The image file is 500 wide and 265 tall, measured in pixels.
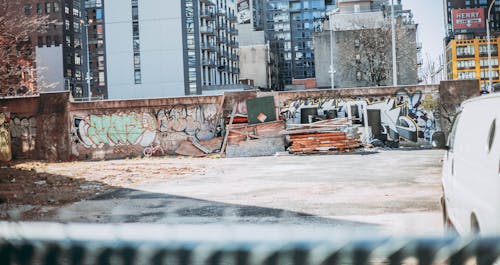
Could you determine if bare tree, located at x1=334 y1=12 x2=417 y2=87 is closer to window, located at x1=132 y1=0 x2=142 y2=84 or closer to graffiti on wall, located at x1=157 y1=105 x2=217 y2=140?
window, located at x1=132 y1=0 x2=142 y2=84

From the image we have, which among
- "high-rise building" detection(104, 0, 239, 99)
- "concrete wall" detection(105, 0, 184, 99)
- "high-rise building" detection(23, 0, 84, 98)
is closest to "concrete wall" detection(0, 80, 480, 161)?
"high-rise building" detection(104, 0, 239, 99)

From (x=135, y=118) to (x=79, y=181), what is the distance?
8555 millimetres

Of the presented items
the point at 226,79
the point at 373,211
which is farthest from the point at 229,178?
the point at 226,79

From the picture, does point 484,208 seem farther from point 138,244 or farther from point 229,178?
point 229,178

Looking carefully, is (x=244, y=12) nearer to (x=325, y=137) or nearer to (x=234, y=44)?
(x=234, y=44)

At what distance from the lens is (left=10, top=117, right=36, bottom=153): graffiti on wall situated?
23.7 metres

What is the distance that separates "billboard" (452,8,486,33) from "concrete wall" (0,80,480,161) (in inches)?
4384

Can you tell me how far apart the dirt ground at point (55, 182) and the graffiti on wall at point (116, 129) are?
2.33 metres

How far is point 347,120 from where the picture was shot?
882 inches

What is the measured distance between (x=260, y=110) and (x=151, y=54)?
56.6 m

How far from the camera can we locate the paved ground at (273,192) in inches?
350

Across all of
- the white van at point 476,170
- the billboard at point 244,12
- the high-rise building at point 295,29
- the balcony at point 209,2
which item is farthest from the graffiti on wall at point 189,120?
the high-rise building at point 295,29

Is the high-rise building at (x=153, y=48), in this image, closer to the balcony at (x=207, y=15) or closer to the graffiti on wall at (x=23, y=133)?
the balcony at (x=207, y=15)

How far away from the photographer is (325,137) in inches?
872
